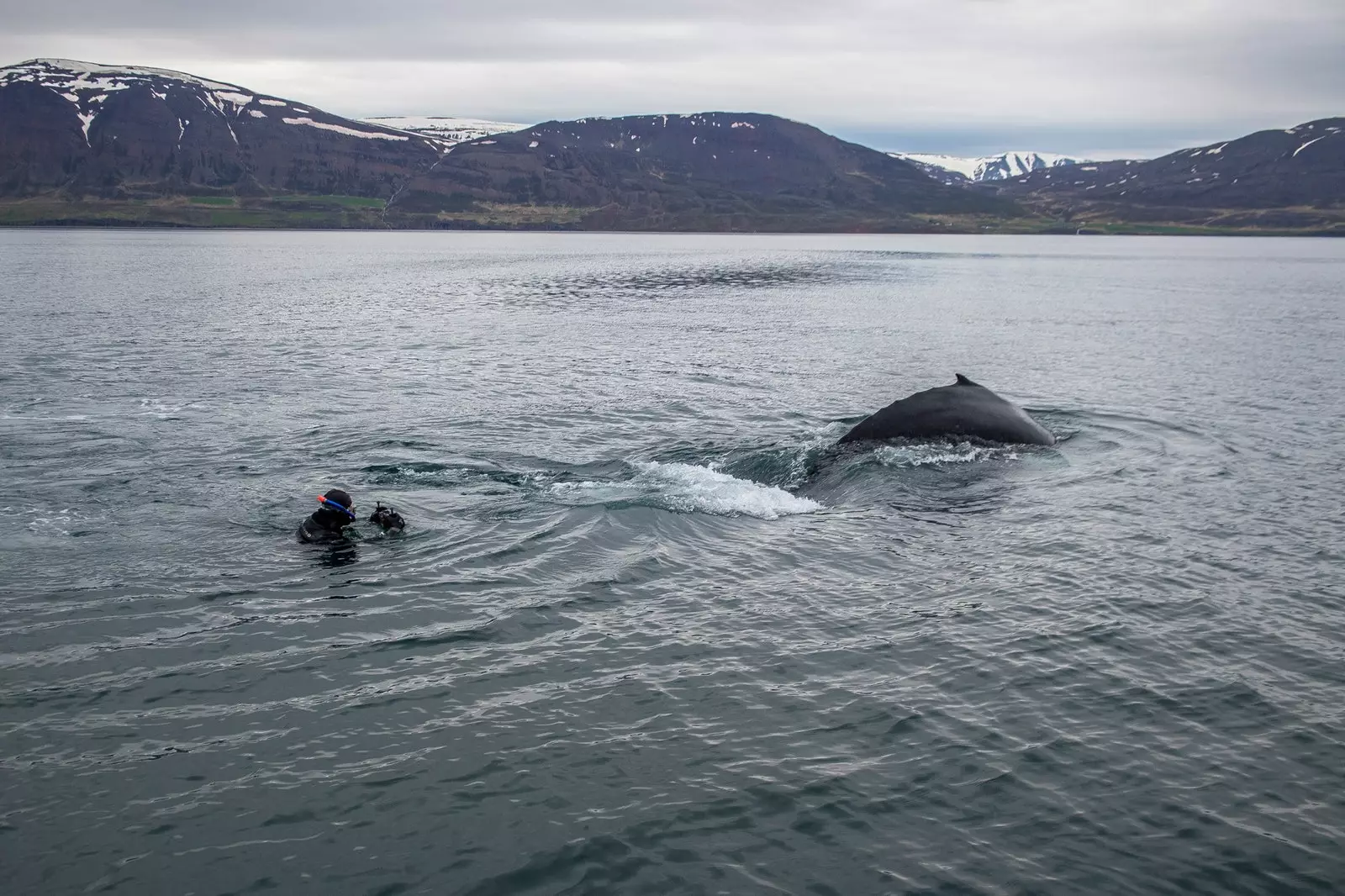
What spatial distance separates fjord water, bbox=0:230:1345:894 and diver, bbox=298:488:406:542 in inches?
14.6

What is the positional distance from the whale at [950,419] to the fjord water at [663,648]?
2.24ft

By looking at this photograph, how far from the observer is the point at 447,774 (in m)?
11.3

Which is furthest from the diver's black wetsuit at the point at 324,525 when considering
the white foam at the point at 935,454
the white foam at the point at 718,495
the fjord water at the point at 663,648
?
the white foam at the point at 935,454

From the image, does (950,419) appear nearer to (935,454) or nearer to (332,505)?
(935,454)

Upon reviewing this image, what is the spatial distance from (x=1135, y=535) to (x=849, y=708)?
10.2 metres

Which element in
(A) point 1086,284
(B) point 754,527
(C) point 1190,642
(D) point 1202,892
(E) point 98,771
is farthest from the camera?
(A) point 1086,284

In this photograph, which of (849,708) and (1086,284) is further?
(1086,284)

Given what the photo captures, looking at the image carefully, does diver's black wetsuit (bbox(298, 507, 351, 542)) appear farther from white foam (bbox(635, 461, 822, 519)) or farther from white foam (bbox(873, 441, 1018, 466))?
white foam (bbox(873, 441, 1018, 466))

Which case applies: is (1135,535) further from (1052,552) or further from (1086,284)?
(1086,284)

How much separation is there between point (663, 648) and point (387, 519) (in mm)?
7469

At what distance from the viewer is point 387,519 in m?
19.4

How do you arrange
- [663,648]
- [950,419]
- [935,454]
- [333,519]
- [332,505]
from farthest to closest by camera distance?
1. [950,419]
2. [935,454]
3. [333,519]
4. [332,505]
5. [663,648]

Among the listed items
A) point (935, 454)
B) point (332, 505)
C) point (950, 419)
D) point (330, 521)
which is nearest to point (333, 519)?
point (330, 521)

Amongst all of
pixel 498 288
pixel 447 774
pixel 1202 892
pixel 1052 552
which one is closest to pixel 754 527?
pixel 1052 552
